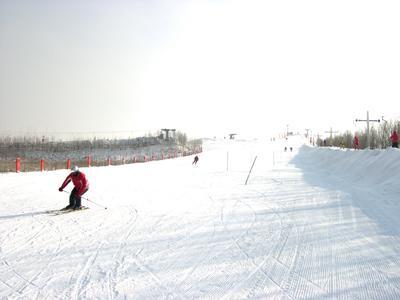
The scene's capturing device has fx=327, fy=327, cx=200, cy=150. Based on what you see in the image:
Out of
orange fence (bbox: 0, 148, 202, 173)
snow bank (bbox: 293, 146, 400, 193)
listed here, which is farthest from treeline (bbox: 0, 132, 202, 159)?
snow bank (bbox: 293, 146, 400, 193)

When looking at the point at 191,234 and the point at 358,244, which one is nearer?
the point at 358,244

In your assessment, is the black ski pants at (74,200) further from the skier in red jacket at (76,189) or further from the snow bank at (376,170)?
the snow bank at (376,170)

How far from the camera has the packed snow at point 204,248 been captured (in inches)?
186

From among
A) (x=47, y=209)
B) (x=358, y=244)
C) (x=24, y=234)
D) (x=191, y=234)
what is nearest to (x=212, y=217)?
(x=191, y=234)

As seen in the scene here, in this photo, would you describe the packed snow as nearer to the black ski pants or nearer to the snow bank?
the black ski pants

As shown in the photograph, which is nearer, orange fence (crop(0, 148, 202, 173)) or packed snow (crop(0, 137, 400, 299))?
packed snow (crop(0, 137, 400, 299))

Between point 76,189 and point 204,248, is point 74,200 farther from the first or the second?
point 204,248

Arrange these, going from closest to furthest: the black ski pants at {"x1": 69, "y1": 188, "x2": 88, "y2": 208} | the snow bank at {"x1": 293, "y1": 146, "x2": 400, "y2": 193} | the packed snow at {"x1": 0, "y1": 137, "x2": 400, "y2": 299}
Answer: the packed snow at {"x1": 0, "y1": 137, "x2": 400, "y2": 299} → the black ski pants at {"x1": 69, "y1": 188, "x2": 88, "y2": 208} → the snow bank at {"x1": 293, "y1": 146, "x2": 400, "y2": 193}

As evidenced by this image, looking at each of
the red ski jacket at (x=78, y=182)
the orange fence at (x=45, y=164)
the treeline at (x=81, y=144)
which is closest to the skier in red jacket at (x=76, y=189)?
the red ski jacket at (x=78, y=182)

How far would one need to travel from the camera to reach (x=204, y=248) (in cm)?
658

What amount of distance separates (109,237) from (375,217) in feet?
23.2

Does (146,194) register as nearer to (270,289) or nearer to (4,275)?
(4,275)

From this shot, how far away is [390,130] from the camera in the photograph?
3384cm

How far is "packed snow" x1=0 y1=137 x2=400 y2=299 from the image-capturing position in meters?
4.71
